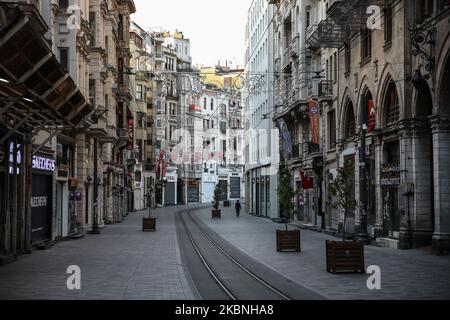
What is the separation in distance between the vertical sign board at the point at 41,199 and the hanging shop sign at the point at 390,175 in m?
14.6

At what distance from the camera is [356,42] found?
124ft

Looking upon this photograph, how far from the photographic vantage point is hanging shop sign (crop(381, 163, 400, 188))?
31.0 m

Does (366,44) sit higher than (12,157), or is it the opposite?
(366,44)

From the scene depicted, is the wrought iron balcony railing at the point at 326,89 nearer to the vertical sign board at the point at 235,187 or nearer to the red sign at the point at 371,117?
the red sign at the point at 371,117

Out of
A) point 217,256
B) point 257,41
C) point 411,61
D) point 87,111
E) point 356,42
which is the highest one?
point 257,41

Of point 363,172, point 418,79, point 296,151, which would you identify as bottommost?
point 363,172

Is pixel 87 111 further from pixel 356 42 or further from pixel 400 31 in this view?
pixel 356 42

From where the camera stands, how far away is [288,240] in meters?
29.3

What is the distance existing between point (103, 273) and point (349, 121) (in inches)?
899

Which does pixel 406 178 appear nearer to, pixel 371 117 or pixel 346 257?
pixel 371 117

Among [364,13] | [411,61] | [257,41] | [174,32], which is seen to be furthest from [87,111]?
[174,32]

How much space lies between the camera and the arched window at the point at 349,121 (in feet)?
131

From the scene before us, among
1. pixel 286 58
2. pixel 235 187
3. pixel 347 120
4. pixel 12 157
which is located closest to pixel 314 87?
pixel 347 120
